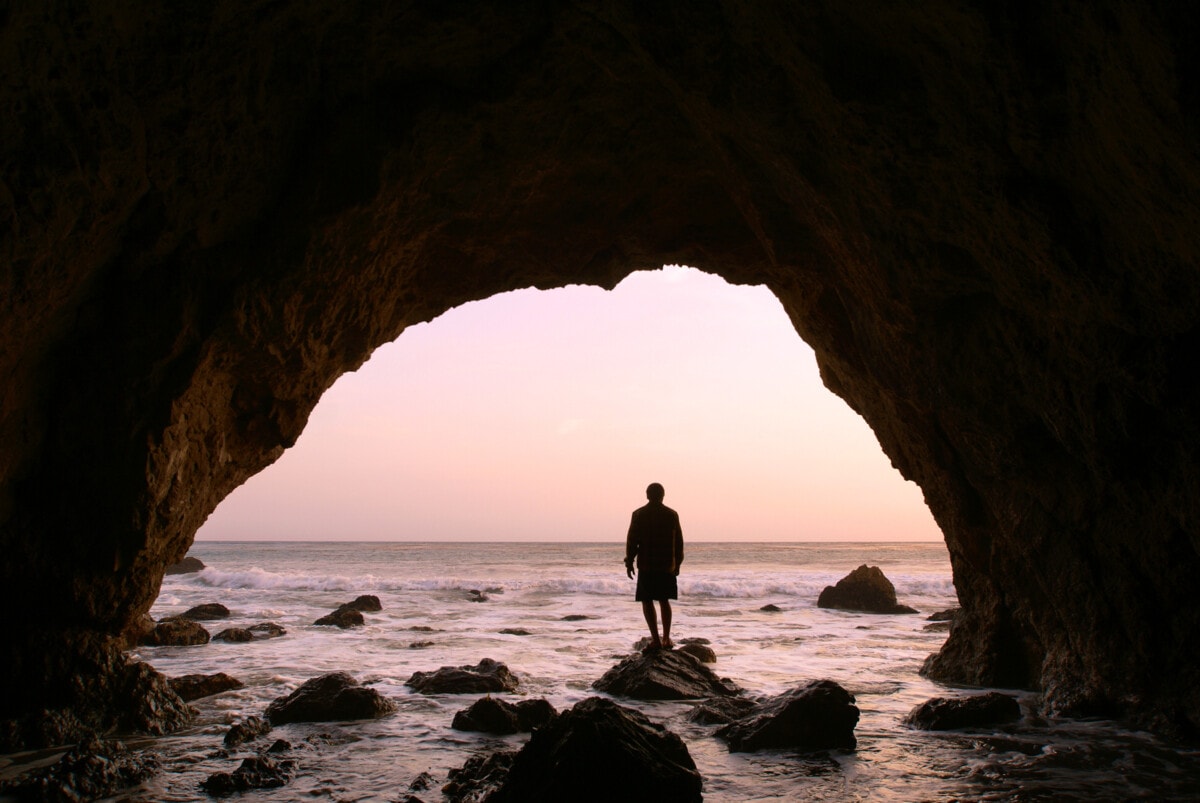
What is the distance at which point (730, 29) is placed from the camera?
14.9 ft

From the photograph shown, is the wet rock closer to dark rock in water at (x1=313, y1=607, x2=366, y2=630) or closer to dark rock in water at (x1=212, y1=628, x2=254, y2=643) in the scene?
dark rock in water at (x1=212, y1=628, x2=254, y2=643)

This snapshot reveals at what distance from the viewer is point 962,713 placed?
16.9 feet

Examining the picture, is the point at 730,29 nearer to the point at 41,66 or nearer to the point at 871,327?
the point at 871,327

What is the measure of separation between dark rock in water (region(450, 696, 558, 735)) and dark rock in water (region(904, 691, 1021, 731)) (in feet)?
8.48

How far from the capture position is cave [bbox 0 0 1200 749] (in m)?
3.65

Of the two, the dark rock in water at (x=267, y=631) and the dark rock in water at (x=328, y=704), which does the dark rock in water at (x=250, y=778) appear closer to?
the dark rock in water at (x=328, y=704)

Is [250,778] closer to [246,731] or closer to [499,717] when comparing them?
[246,731]

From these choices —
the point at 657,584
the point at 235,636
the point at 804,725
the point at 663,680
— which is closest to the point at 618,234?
the point at 657,584

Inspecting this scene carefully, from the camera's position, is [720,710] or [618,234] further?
[618,234]

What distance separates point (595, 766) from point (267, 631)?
362 inches

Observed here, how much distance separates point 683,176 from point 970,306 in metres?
2.79

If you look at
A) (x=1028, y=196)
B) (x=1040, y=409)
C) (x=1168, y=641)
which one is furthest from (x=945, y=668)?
(x=1028, y=196)

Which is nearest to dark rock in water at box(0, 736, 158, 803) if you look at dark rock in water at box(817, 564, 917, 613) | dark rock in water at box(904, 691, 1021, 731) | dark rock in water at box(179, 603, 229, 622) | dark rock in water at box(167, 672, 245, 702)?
dark rock in water at box(167, 672, 245, 702)

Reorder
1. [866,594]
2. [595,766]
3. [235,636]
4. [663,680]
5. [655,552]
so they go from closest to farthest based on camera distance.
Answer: [595,766] < [663,680] < [655,552] < [235,636] < [866,594]
